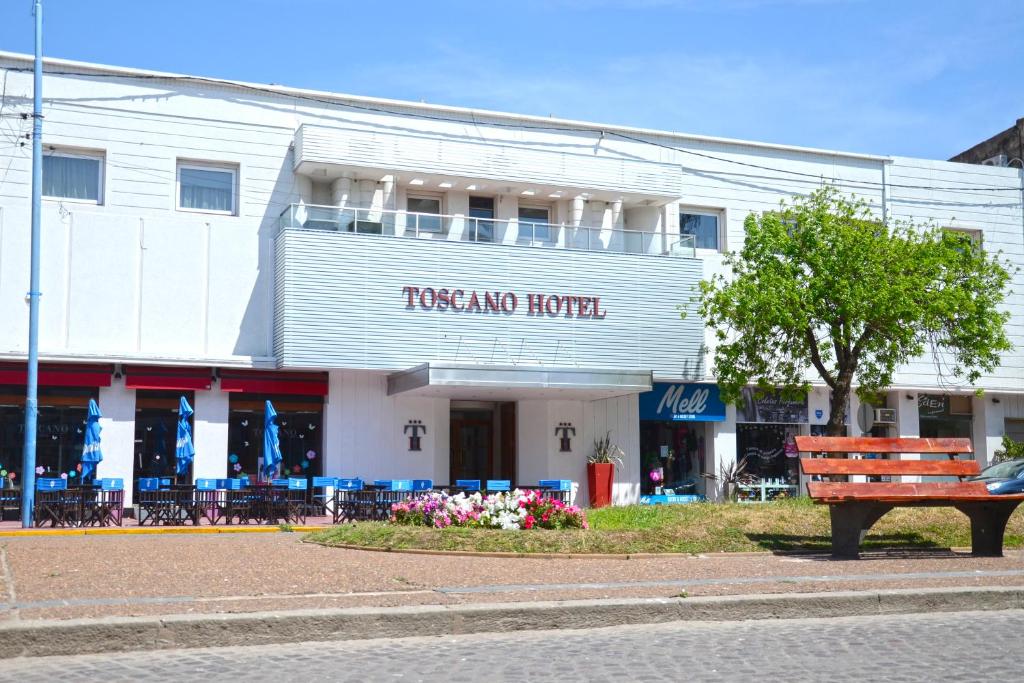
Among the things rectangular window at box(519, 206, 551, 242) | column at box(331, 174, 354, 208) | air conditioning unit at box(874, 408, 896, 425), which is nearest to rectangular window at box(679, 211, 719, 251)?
rectangular window at box(519, 206, 551, 242)

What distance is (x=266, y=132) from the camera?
28.5 meters

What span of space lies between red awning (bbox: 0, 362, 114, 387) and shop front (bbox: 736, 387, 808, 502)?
17.1m

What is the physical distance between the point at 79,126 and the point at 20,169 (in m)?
1.71

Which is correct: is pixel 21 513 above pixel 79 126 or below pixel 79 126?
below

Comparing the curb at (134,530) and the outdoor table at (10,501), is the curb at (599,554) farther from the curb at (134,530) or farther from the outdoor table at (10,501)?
the outdoor table at (10,501)

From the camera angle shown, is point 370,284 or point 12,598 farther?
point 370,284

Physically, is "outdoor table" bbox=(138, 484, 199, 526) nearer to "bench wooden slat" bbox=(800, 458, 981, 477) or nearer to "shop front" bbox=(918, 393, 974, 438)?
"bench wooden slat" bbox=(800, 458, 981, 477)

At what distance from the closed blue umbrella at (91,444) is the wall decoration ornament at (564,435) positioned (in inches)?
467

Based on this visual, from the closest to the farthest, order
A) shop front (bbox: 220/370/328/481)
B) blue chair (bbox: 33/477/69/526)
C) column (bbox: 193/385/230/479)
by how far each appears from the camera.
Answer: blue chair (bbox: 33/477/69/526) < column (bbox: 193/385/230/479) < shop front (bbox: 220/370/328/481)

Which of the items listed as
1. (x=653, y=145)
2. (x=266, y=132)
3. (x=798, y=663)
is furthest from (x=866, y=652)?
(x=653, y=145)

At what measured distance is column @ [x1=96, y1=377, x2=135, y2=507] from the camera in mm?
26297

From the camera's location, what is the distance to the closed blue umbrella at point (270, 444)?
82.9ft

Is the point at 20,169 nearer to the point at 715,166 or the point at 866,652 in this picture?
the point at 715,166

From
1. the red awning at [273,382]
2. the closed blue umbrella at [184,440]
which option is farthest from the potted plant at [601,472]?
the closed blue umbrella at [184,440]
